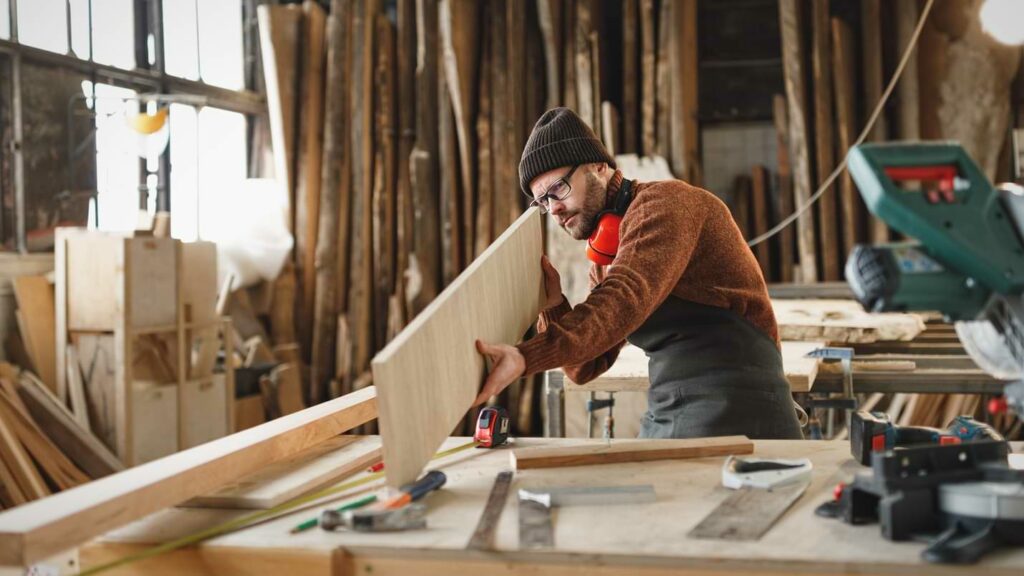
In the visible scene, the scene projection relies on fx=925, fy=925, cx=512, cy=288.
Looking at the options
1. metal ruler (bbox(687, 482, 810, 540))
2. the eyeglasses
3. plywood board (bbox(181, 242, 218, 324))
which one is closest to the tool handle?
metal ruler (bbox(687, 482, 810, 540))

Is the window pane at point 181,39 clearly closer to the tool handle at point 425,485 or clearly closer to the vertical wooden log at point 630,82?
the vertical wooden log at point 630,82

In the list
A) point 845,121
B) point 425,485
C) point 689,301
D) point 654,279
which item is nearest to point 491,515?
point 425,485

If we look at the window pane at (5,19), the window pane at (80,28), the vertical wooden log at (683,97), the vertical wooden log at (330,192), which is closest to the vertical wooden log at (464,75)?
the vertical wooden log at (330,192)

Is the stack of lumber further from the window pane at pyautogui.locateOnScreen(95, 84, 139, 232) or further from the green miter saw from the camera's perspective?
the green miter saw

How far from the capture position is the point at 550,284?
2.94 meters

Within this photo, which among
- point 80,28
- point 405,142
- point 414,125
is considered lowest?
point 405,142

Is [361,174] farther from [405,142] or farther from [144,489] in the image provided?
[144,489]

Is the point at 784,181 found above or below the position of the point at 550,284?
above

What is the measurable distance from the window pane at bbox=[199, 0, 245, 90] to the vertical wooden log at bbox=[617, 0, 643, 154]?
3193 millimetres

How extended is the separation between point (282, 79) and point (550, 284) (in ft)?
16.1

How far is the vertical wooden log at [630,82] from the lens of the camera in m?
6.84

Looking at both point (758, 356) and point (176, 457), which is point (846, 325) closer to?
point (758, 356)

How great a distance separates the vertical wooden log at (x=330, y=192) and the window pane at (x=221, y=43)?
0.94 m

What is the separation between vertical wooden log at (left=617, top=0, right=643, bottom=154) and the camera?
6844 mm
